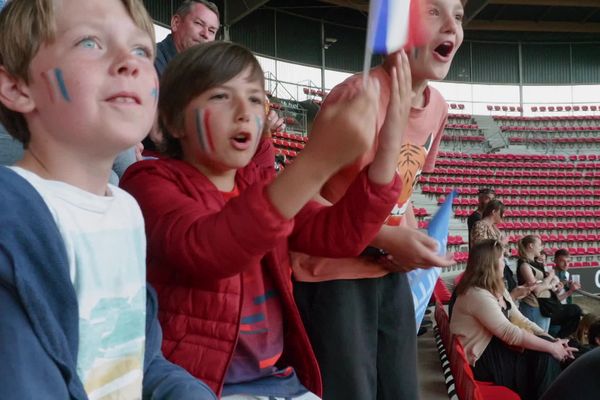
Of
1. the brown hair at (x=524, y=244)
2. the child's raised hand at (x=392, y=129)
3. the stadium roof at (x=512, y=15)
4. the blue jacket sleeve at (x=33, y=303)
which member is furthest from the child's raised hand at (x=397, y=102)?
the stadium roof at (x=512, y=15)

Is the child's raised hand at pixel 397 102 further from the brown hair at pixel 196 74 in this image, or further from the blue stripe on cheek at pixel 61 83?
the blue stripe on cheek at pixel 61 83

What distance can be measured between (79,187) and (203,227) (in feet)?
0.47

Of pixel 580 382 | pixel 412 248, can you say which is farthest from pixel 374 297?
A: pixel 580 382

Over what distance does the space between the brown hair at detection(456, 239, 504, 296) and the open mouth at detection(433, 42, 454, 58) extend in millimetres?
1874

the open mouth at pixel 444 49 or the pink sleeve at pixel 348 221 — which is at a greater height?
the open mouth at pixel 444 49

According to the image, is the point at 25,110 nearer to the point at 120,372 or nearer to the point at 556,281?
the point at 120,372

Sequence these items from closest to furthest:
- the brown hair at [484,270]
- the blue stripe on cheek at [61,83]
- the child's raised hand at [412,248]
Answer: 1. the blue stripe on cheek at [61,83]
2. the child's raised hand at [412,248]
3. the brown hair at [484,270]

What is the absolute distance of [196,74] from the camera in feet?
2.90

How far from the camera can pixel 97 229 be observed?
2.06 ft

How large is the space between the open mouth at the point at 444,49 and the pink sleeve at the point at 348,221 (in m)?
0.35

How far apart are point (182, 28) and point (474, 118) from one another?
14926 mm

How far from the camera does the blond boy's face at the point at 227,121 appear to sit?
858 millimetres

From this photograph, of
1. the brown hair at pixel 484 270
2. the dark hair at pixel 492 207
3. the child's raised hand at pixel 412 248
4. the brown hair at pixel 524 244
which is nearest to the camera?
the child's raised hand at pixel 412 248

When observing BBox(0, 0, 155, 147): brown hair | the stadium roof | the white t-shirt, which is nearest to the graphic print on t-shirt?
the white t-shirt
